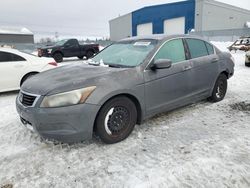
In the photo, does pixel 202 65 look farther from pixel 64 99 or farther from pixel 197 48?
pixel 64 99

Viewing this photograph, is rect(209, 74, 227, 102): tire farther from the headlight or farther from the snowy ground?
the headlight

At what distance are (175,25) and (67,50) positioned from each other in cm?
2513

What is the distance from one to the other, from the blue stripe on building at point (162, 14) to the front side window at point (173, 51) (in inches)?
1325

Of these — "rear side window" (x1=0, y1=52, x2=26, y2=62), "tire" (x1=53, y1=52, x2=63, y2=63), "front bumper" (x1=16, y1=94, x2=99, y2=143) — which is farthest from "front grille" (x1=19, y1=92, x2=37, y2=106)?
"tire" (x1=53, y1=52, x2=63, y2=63)

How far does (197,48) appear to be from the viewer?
16.6 feet

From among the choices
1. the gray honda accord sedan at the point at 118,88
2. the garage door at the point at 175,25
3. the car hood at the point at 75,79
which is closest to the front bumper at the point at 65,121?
the gray honda accord sedan at the point at 118,88

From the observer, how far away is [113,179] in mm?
2838

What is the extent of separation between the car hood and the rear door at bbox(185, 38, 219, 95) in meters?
1.58

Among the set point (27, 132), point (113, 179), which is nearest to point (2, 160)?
point (27, 132)

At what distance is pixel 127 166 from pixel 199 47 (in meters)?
3.12

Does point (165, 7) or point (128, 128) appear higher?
point (165, 7)

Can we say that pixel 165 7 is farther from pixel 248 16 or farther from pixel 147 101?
pixel 147 101

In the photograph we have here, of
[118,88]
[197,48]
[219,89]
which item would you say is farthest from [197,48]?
[118,88]

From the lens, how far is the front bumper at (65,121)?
319 centimetres
